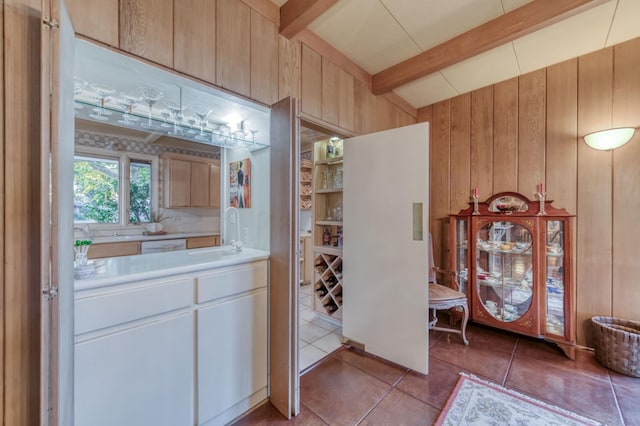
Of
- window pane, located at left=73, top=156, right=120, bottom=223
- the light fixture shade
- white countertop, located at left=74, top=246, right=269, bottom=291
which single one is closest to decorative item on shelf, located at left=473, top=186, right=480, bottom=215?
the light fixture shade

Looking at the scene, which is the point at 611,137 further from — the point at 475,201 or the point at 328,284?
the point at 328,284

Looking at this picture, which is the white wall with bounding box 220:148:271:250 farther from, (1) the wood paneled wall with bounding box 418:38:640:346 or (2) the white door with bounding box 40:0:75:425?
(1) the wood paneled wall with bounding box 418:38:640:346

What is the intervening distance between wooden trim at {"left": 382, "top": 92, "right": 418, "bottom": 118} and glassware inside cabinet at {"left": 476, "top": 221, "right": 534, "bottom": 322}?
1.59m

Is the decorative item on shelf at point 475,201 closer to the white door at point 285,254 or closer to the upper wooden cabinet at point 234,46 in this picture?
the white door at point 285,254

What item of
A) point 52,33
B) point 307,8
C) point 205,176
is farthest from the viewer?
point 205,176

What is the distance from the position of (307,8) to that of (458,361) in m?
2.82

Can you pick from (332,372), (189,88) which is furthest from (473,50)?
(332,372)

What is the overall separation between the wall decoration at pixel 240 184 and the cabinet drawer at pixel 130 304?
2.81 feet

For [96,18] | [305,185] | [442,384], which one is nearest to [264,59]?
[96,18]

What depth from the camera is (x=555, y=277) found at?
2.21 meters

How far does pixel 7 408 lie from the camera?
0.84 metres

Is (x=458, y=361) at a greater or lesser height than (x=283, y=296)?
lesser

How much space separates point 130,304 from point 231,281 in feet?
1.59

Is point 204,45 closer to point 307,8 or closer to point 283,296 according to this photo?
point 307,8
